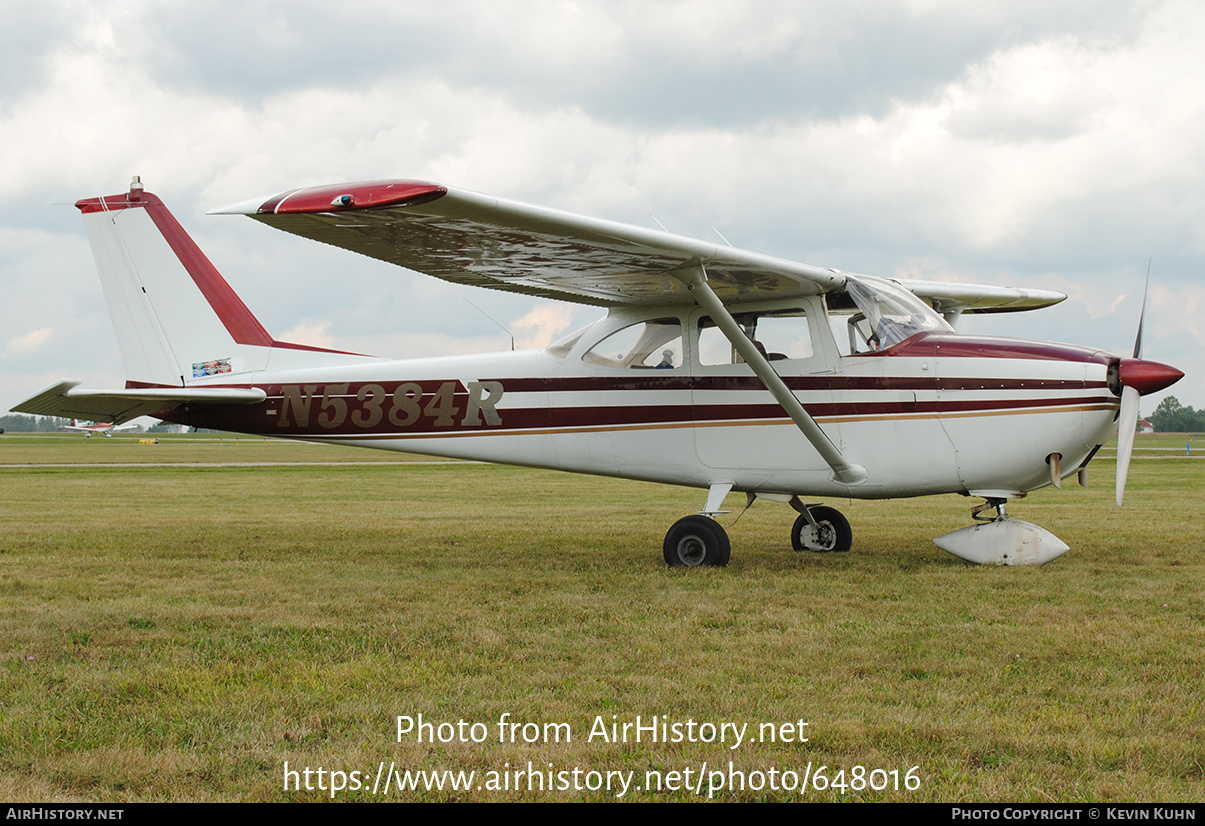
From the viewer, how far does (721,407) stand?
8.96 m

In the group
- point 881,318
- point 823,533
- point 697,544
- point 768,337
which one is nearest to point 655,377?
point 768,337

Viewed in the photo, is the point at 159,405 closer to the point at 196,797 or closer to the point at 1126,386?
the point at 196,797

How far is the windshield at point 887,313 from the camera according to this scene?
854 centimetres

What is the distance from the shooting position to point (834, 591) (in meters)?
7.14

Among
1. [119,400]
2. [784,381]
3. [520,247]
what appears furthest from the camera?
[119,400]

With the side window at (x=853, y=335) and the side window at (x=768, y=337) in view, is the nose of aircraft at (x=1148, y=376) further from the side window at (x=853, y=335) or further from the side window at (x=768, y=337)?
the side window at (x=768, y=337)

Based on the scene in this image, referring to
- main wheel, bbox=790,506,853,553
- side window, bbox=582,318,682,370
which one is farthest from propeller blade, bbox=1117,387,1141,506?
side window, bbox=582,318,682,370

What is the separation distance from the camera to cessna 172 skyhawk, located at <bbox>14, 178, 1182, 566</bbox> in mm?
7676

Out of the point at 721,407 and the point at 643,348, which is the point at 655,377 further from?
the point at 721,407

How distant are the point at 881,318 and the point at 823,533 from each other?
2550 mm

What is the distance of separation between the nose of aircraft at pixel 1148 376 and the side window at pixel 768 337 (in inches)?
98.0

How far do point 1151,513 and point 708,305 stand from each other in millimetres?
9572

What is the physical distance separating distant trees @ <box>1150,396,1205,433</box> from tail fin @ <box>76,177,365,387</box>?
462 ft

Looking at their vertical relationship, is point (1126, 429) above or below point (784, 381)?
below
